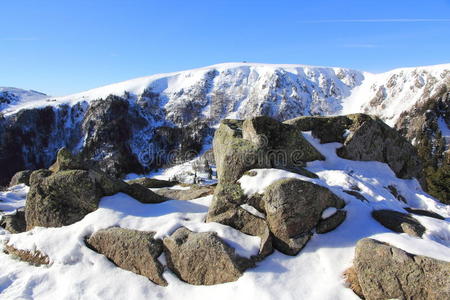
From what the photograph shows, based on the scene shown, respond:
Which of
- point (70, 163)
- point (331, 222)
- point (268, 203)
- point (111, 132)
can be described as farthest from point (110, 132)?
point (331, 222)

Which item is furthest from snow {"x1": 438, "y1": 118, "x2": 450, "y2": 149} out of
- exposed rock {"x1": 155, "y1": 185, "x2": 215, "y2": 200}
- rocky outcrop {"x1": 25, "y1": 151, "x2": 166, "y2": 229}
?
rocky outcrop {"x1": 25, "y1": 151, "x2": 166, "y2": 229}

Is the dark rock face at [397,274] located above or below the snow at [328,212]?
below

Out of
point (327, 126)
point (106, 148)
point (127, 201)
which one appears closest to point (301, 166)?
point (327, 126)

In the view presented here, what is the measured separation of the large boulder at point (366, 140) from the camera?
19719 mm

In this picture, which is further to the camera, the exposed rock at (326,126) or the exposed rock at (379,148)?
the exposed rock at (326,126)

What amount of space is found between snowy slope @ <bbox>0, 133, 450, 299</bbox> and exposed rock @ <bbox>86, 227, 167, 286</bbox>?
225mm

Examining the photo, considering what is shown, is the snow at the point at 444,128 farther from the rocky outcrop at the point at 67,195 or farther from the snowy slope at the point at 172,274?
the rocky outcrop at the point at 67,195

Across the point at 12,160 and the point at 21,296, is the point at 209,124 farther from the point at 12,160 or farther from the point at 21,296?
the point at 21,296

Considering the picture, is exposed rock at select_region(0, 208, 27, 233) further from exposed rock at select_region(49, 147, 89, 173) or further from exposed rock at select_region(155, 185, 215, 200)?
exposed rock at select_region(155, 185, 215, 200)

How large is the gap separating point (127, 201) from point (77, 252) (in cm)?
283

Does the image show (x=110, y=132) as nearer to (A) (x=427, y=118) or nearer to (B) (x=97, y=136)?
(B) (x=97, y=136)

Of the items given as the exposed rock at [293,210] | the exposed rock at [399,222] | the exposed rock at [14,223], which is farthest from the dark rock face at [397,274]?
the exposed rock at [14,223]

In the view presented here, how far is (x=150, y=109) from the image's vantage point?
7869 inches

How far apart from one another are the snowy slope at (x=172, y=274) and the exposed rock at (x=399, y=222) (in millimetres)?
256
